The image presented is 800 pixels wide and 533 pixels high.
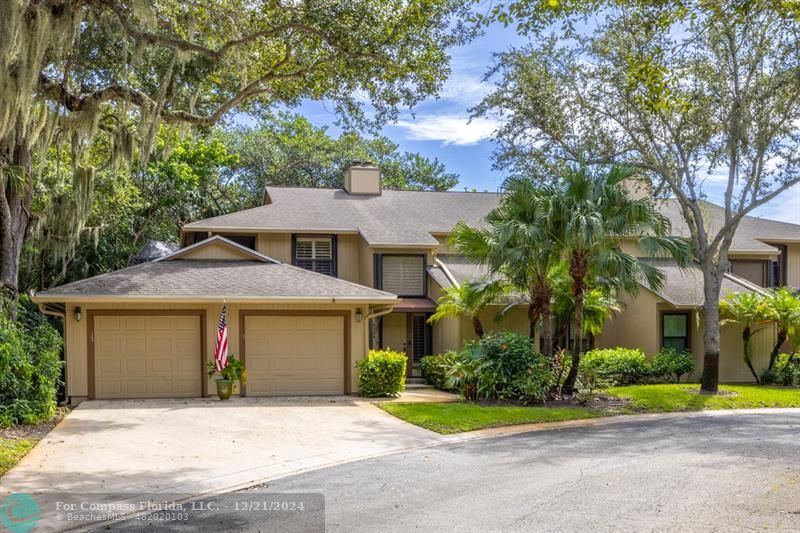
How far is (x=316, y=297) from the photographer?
16.5m

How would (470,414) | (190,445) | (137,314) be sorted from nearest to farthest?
(190,445), (470,414), (137,314)

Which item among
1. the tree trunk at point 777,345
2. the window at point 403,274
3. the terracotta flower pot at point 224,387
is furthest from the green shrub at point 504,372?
the tree trunk at point 777,345

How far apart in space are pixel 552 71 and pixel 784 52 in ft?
16.1

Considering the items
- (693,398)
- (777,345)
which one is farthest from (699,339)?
(693,398)

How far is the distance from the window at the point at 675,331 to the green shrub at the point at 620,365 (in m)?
1.65

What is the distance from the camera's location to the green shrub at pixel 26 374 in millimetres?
11820

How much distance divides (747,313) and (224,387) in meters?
14.0

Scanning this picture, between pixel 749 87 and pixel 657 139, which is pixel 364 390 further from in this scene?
pixel 749 87

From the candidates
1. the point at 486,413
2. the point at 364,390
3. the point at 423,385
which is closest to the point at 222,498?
the point at 486,413

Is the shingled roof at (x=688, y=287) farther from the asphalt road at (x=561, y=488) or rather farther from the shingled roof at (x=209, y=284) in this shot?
the asphalt road at (x=561, y=488)

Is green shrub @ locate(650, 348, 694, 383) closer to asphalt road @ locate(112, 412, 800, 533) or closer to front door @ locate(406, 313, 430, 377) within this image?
front door @ locate(406, 313, 430, 377)

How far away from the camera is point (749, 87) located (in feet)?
54.1

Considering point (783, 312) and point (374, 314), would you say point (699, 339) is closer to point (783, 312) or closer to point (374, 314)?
point (783, 312)

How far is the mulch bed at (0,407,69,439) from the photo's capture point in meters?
11.1
